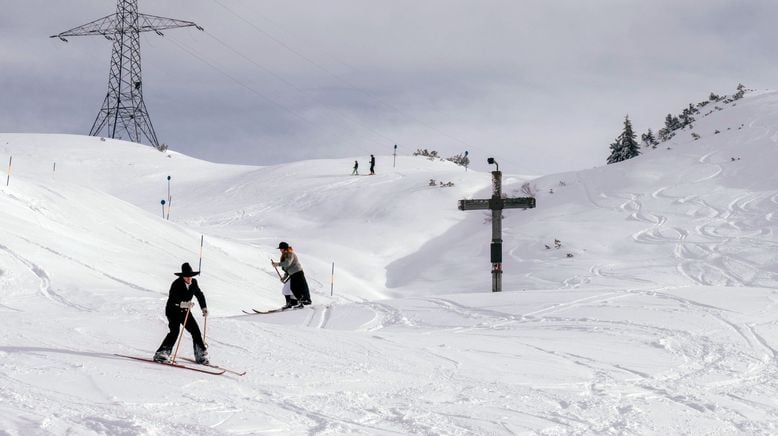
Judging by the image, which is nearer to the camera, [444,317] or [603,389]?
[603,389]

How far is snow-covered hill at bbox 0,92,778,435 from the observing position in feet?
24.3

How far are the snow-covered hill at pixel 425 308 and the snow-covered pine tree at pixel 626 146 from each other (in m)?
9.94

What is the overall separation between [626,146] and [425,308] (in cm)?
3956

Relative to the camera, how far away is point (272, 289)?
22641mm

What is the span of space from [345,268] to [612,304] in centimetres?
1502

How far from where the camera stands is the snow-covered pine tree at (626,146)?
51812mm

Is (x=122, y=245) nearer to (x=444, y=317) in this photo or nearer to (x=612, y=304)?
(x=444, y=317)

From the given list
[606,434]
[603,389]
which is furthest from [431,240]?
[606,434]

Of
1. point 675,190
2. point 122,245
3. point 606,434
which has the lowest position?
point 606,434

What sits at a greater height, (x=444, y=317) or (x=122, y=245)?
(x=122, y=245)

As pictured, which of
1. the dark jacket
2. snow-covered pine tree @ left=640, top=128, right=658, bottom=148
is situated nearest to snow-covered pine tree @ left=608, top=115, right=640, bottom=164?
snow-covered pine tree @ left=640, top=128, right=658, bottom=148

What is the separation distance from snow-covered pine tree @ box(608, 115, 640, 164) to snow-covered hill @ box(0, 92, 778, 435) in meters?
9.94

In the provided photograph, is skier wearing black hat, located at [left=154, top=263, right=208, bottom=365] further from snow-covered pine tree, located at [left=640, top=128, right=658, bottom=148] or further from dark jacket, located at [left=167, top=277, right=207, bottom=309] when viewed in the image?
snow-covered pine tree, located at [left=640, top=128, right=658, bottom=148]

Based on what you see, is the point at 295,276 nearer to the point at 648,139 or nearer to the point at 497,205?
the point at 497,205
